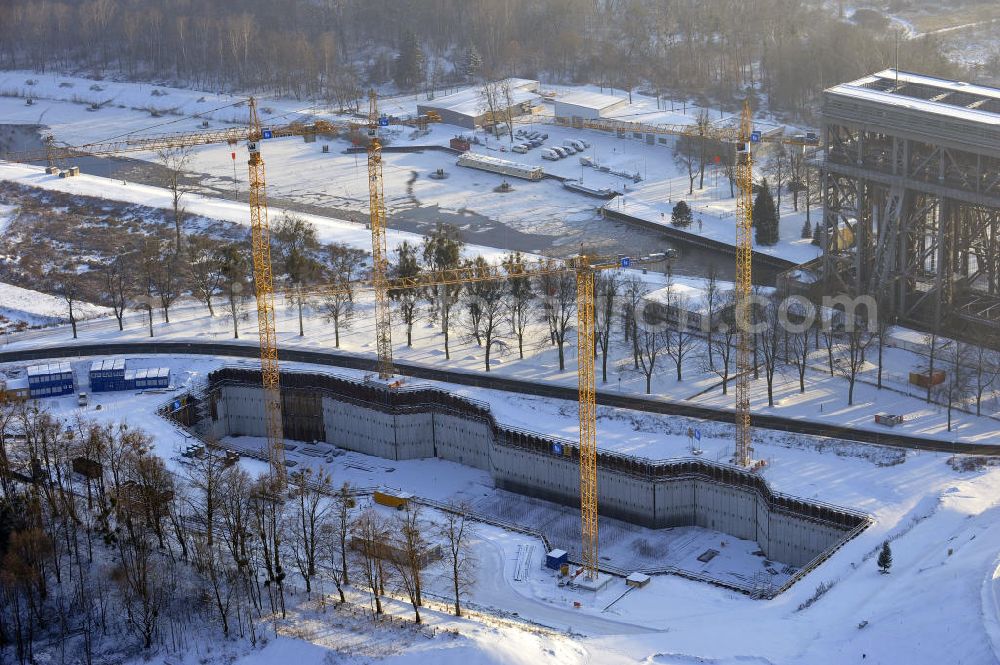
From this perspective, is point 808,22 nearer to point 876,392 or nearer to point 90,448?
point 876,392

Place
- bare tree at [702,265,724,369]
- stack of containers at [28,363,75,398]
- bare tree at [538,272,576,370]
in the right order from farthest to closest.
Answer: bare tree at [538,272,576,370], bare tree at [702,265,724,369], stack of containers at [28,363,75,398]

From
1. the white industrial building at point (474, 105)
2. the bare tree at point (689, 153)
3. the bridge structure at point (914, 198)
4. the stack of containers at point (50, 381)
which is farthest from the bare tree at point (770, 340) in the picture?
the white industrial building at point (474, 105)

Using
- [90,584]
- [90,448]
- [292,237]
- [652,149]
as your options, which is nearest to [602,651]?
[90,584]

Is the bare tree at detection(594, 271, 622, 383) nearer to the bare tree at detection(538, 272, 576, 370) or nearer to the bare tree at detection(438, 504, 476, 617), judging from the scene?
the bare tree at detection(538, 272, 576, 370)

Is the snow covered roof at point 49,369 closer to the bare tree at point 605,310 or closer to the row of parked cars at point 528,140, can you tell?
the bare tree at point 605,310

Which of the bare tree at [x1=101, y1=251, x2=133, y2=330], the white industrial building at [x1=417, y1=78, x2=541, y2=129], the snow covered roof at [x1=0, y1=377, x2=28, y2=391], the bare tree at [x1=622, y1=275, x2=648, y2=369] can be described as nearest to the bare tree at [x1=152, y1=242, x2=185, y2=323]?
the bare tree at [x1=101, y1=251, x2=133, y2=330]

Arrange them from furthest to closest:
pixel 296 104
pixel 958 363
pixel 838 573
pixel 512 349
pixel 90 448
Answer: pixel 296 104
pixel 512 349
pixel 958 363
pixel 90 448
pixel 838 573
